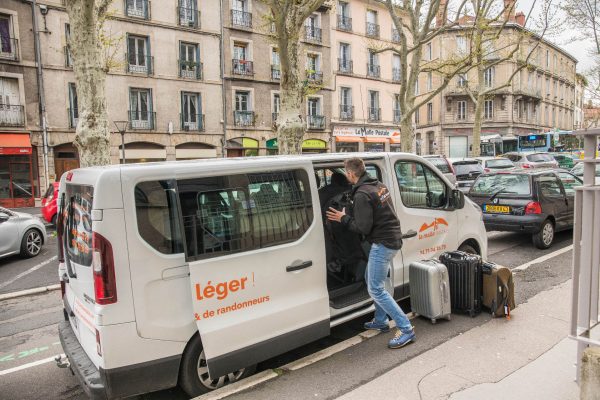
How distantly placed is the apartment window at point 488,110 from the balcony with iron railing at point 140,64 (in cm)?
3578

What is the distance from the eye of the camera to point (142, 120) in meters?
25.4

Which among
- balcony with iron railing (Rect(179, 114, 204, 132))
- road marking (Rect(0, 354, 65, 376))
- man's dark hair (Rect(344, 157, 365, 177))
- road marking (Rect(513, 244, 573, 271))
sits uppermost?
balcony with iron railing (Rect(179, 114, 204, 132))

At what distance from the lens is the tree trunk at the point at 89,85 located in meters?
10.6

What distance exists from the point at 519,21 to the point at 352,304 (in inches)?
2065

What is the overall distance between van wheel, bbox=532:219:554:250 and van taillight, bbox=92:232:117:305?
824 centimetres

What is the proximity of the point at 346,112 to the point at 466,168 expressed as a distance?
1696cm

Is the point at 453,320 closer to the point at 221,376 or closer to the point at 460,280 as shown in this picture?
the point at 460,280

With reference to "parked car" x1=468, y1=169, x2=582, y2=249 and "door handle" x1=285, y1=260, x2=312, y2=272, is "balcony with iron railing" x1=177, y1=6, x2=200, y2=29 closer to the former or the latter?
"parked car" x1=468, y1=169, x2=582, y2=249

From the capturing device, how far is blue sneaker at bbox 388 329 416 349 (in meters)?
4.28

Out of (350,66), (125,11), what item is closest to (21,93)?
(125,11)

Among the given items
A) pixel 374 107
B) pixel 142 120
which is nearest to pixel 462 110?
pixel 374 107

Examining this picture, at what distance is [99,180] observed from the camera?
3.06 metres

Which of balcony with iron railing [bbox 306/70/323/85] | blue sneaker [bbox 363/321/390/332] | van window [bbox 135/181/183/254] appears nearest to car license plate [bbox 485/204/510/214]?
blue sneaker [bbox 363/321/390/332]

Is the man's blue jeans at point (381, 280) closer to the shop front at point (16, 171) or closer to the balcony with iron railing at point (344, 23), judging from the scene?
the shop front at point (16, 171)
